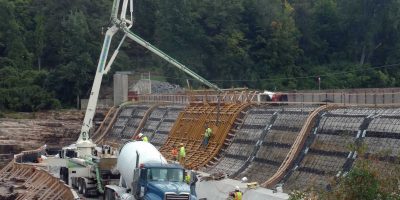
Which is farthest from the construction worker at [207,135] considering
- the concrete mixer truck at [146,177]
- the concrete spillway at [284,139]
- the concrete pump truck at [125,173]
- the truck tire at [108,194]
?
the concrete mixer truck at [146,177]

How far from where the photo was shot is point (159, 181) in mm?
20188

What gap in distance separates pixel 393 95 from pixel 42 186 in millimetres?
17127

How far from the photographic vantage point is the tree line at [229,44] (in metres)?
70.6

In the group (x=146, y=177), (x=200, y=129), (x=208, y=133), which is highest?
(x=200, y=129)

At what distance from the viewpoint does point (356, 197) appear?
11.8 metres

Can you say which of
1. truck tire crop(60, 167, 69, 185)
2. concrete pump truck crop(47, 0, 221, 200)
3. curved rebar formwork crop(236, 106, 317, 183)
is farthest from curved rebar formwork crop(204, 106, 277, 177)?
truck tire crop(60, 167, 69, 185)

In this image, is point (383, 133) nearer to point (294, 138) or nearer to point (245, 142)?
point (294, 138)

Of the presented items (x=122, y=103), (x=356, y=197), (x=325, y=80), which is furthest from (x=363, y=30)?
(x=356, y=197)

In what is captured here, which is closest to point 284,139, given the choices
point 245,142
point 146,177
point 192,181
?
point 245,142

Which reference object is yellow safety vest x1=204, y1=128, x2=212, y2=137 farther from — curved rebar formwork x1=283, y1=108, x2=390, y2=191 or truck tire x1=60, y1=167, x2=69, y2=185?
curved rebar formwork x1=283, y1=108, x2=390, y2=191

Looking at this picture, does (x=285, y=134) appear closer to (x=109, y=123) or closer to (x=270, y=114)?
(x=270, y=114)

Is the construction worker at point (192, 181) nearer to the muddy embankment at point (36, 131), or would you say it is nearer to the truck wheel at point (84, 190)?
the truck wheel at point (84, 190)

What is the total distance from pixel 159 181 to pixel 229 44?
54.7 metres

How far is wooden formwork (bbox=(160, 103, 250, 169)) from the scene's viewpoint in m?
35.1
